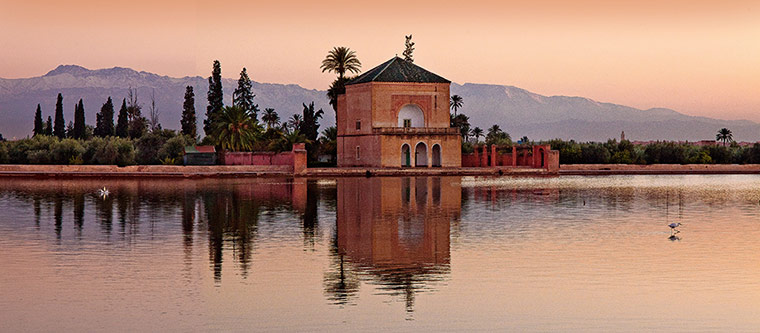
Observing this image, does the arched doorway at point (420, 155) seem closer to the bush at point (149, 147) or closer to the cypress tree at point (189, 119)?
the bush at point (149, 147)

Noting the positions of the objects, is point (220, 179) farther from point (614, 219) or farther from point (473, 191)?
point (614, 219)

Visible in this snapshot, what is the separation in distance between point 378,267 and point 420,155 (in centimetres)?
4217

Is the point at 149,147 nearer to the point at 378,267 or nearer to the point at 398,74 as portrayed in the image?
the point at 398,74

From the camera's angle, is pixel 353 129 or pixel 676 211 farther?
pixel 353 129

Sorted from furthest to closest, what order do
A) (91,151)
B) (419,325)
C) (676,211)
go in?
(91,151), (676,211), (419,325)

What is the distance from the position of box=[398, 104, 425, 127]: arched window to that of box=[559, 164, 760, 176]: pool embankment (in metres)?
8.30

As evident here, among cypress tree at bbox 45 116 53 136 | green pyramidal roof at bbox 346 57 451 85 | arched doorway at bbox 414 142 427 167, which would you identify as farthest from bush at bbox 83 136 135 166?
arched doorway at bbox 414 142 427 167

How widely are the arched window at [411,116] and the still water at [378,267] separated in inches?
1166

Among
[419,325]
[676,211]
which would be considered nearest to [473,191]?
[676,211]

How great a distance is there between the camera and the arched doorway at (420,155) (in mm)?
54750

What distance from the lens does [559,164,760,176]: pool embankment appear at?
172 ft

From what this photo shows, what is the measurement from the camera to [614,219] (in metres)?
21.0

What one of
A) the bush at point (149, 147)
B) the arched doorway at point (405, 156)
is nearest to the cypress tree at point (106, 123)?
the bush at point (149, 147)

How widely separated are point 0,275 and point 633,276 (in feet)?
26.4
